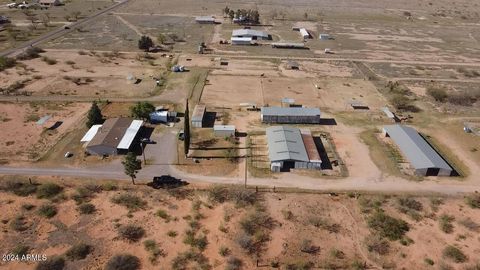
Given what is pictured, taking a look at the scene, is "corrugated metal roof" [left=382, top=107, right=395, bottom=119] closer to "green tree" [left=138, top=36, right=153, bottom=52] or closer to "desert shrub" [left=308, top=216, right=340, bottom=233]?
"desert shrub" [left=308, top=216, right=340, bottom=233]

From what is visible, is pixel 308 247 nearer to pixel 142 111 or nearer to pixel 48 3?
pixel 142 111

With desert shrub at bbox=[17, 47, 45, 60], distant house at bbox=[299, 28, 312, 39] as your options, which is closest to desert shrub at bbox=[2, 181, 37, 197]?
desert shrub at bbox=[17, 47, 45, 60]

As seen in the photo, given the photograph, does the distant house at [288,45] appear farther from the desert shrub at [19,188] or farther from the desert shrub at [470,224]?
the desert shrub at [19,188]

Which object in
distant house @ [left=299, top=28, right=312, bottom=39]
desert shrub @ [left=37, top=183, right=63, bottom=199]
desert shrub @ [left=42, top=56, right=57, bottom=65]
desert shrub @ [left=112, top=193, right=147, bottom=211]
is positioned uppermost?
distant house @ [left=299, top=28, right=312, bottom=39]

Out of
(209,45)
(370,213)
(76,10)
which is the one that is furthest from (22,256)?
(76,10)

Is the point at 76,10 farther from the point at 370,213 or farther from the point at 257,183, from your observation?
the point at 370,213

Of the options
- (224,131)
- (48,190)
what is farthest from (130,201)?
(224,131)

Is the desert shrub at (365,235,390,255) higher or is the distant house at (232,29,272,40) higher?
the distant house at (232,29,272,40)

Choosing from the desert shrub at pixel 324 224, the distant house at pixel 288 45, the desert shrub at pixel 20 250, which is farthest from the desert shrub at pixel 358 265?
the distant house at pixel 288 45
